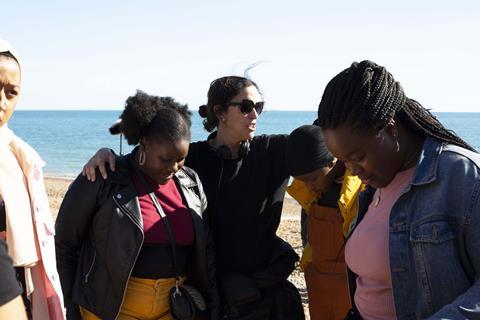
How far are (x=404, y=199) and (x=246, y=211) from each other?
1.72m

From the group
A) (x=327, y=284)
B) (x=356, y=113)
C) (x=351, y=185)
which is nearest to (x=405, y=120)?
(x=356, y=113)

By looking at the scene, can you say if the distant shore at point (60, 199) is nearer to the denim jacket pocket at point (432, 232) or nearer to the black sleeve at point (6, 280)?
the denim jacket pocket at point (432, 232)

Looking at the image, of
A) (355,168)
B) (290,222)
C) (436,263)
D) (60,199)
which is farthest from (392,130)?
(60,199)

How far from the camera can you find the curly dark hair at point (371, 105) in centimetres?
252

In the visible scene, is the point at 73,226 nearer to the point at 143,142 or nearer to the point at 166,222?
the point at 166,222

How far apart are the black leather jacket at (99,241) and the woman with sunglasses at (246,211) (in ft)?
1.35

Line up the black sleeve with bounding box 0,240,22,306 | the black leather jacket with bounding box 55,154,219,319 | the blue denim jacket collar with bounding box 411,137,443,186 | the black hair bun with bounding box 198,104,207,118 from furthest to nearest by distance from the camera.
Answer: the black hair bun with bounding box 198,104,207,118 < the black leather jacket with bounding box 55,154,219,319 < the blue denim jacket collar with bounding box 411,137,443,186 < the black sleeve with bounding box 0,240,22,306

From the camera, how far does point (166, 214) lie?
12.0 feet

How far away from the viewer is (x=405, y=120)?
8.62 feet

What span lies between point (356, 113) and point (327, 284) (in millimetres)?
1620

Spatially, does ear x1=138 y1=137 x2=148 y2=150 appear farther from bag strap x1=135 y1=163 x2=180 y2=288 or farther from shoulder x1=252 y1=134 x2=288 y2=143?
shoulder x1=252 y1=134 x2=288 y2=143

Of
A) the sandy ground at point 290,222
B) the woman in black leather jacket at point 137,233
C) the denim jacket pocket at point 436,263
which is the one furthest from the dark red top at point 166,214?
the sandy ground at point 290,222

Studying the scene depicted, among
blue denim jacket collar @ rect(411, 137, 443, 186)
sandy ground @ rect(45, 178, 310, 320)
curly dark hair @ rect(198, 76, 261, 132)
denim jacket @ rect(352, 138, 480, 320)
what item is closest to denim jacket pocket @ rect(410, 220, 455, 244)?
denim jacket @ rect(352, 138, 480, 320)

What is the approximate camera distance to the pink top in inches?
103
